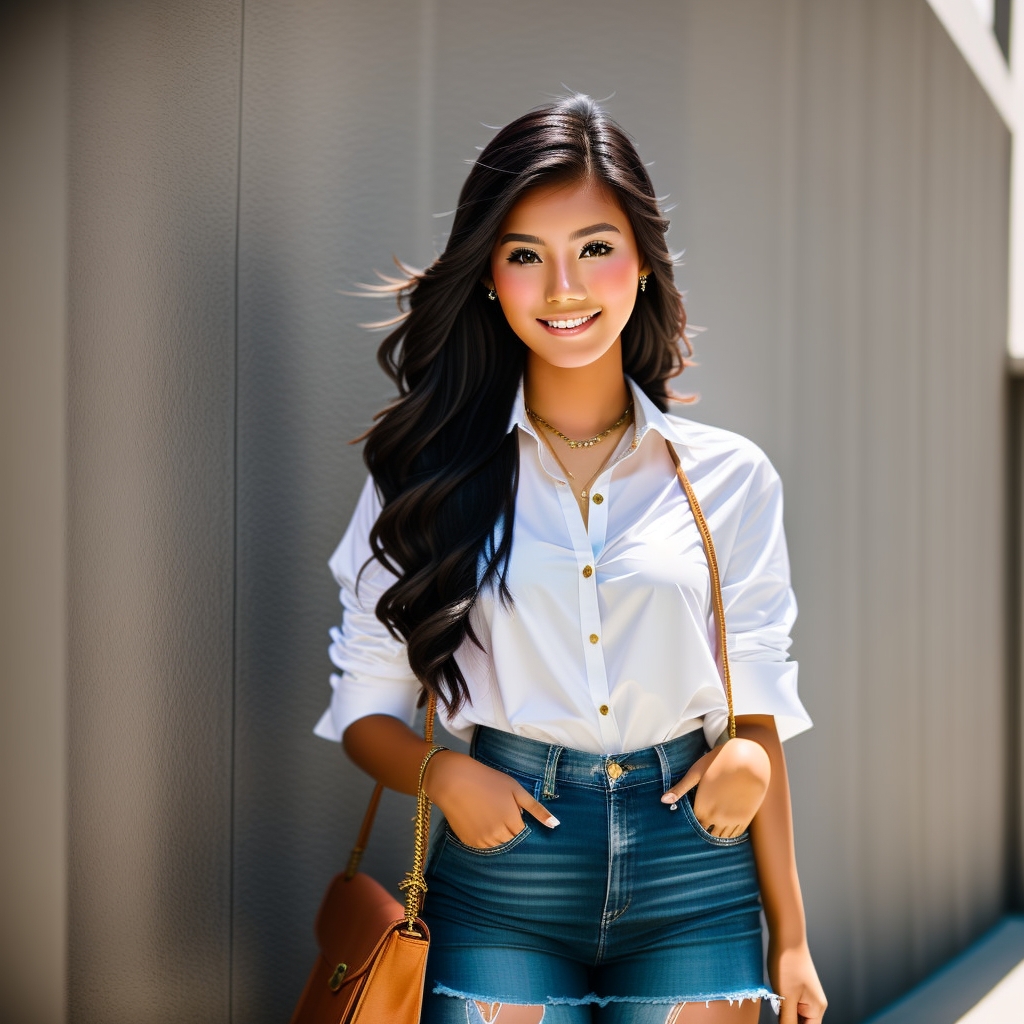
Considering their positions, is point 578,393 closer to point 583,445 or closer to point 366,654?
point 583,445

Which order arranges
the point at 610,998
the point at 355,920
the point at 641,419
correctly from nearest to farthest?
the point at 610,998
the point at 355,920
the point at 641,419

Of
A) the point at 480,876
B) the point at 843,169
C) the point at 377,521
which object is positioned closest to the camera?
the point at 480,876

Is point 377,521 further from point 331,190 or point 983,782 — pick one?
point 983,782

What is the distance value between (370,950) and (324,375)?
4.05 ft

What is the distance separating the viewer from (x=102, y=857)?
2291mm

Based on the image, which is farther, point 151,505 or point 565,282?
point 151,505

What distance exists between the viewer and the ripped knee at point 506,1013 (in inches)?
72.4

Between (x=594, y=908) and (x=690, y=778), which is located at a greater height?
(x=690, y=778)

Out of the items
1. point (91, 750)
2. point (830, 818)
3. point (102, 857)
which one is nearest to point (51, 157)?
point (91, 750)

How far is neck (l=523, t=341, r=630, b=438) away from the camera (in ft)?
7.18

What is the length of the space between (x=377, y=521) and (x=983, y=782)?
2776 mm

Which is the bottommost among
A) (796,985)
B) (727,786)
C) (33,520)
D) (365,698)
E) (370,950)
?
(796,985)

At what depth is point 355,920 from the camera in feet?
6.77

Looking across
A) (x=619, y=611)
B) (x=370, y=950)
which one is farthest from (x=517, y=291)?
(x=370, y=950)
